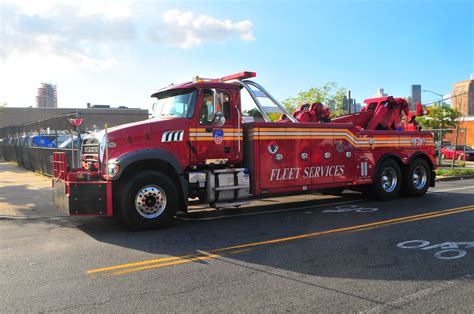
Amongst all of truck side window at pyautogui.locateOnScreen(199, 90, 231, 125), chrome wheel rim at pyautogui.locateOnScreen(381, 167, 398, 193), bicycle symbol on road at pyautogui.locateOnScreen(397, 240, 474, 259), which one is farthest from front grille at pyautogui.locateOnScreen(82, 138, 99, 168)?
chrome wheel rim at pyautogui.locateOnScreen(381, 167, 398, 193)

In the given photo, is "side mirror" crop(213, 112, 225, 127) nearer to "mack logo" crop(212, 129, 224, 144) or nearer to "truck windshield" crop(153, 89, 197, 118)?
"mack logo" crop(212, 129, 224, 144)

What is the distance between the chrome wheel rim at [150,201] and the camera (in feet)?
25.5

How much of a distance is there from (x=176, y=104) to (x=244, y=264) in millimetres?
4350

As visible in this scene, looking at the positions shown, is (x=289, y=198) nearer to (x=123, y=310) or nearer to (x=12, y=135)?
(x=123, y=310)

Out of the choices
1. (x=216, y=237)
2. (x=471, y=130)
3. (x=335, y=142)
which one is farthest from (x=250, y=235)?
(x=471, y=130)

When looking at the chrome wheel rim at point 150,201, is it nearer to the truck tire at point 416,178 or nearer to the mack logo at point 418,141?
the truck tire at point 416,178

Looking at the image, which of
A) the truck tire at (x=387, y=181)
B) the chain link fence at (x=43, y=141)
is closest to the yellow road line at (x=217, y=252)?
the truck tire at (x=387, y=181)

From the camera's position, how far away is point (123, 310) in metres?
4.08

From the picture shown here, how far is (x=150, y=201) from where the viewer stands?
7852 millimetres

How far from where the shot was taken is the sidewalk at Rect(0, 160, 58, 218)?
9.73 metres

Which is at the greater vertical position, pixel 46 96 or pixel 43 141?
pixel 46 96

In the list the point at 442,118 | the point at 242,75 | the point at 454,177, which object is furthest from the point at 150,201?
the point at 442,118

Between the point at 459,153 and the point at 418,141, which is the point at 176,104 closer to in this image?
the point at 418,141

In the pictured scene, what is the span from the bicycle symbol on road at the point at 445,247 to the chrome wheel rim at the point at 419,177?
6.09 meters
